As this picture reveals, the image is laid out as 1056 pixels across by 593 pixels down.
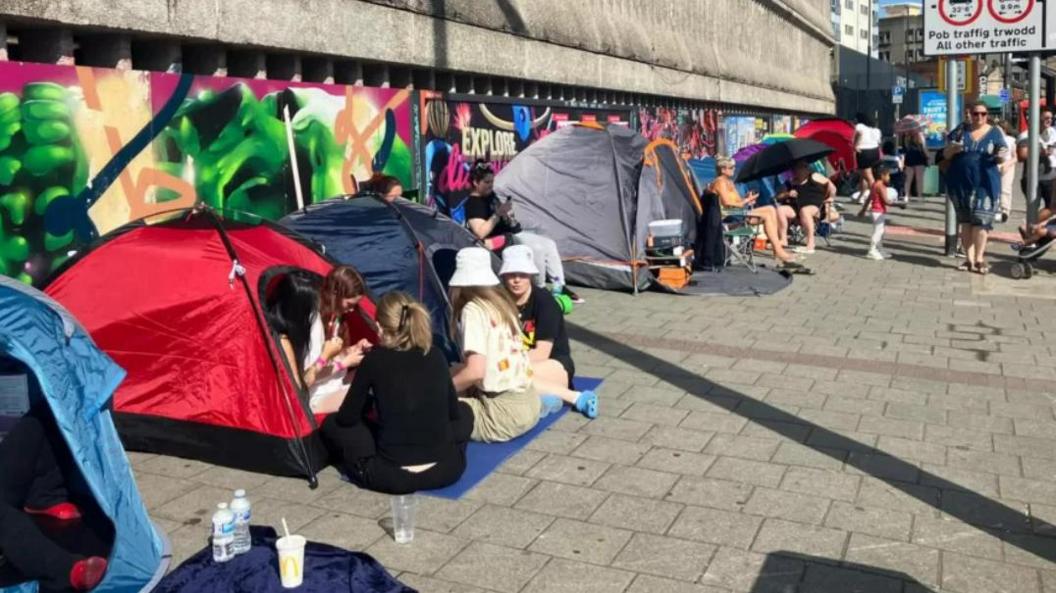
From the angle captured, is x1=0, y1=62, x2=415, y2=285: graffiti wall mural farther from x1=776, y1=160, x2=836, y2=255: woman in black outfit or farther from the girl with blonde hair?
x1=776, y1=160, x2=836, y2=255: woman in black outfit

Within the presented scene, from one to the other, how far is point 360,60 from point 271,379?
17.8ft

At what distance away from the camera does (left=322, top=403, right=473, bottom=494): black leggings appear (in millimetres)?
5207

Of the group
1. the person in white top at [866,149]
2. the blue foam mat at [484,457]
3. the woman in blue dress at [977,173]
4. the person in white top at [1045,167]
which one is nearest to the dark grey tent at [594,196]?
the woman in blue dress at [977,173]

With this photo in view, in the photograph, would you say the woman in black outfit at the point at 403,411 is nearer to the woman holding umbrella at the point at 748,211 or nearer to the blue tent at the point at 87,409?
the blue tent at the point at 87,409

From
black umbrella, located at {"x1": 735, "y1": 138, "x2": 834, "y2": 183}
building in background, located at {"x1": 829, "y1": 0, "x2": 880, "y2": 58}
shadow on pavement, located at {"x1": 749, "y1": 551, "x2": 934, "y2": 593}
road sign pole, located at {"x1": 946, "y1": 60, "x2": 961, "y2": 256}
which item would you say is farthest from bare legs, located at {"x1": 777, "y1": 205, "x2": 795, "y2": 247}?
building in background, located at {"x1": 829, "y1": 0, "x2": 880, "y2": 58}

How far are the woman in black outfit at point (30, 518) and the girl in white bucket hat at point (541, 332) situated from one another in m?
3.05

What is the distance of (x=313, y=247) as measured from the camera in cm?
652

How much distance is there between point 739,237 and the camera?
1362cm

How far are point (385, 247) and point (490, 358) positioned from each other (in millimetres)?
1879

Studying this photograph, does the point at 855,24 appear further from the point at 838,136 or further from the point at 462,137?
the point at 462,137

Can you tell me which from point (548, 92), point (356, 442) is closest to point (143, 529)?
point (356, 442)

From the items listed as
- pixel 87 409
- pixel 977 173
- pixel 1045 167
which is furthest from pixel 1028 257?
pixel 87 409

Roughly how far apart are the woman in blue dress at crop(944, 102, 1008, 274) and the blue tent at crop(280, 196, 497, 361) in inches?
298

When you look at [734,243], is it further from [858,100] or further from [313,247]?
[858,100]
